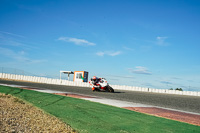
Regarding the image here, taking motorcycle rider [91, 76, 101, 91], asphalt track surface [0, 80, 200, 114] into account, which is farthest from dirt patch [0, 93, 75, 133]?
motorcycle rider [91, 76, 101, 91]

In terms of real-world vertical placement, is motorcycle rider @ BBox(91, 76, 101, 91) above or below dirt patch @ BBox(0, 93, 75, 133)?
above

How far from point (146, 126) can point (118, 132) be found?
1.08 m

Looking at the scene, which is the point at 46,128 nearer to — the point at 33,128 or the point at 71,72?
the point at 33,128

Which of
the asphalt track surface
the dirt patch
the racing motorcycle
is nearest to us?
the dirt patch

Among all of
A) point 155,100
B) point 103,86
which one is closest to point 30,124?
point 155,100

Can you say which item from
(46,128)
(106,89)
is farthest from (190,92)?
(46,128)

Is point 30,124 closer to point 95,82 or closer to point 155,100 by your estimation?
point 155,100

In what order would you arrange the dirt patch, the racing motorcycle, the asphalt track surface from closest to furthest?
1. the dirt patch
2. the asphalt track surface
3. the racing motorcycle

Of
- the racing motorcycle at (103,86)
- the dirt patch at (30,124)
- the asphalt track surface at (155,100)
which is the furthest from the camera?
the racing motorcycle at (103,86)

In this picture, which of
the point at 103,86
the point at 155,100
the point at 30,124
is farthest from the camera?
the point at 103,86

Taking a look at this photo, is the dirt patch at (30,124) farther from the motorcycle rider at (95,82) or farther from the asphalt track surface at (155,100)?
the motorcycle rider at (95,82)

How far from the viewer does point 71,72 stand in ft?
155

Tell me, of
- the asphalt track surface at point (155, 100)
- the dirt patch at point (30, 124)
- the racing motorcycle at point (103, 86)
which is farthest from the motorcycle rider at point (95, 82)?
the dirt patch at point (30, 124)

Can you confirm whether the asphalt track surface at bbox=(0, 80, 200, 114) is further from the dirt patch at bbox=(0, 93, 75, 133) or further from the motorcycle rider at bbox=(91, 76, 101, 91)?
the dirt patch at bbox=(0, 93, 75, 133)
